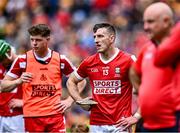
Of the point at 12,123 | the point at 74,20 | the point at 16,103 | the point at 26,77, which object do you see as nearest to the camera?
the point at 26,77

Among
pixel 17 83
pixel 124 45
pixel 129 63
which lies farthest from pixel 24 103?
pixel 124 45

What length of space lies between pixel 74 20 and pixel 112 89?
44.1 feet

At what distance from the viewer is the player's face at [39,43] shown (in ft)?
39.4

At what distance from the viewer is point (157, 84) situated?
922cm

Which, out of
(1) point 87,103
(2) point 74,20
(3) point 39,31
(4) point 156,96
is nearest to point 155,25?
(4) point 156,96

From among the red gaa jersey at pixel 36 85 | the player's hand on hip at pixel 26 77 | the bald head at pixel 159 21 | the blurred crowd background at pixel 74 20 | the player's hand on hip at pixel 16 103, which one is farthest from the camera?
the blurred crowd background at pixel 74 20

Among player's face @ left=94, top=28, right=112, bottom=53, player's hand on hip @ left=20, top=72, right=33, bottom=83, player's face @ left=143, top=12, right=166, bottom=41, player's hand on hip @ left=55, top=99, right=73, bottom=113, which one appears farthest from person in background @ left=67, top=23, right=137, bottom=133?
player's face @ left=143, top=12, right=166, bottom=41

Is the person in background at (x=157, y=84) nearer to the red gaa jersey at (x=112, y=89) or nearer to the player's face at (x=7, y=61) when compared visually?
the red gaa jersey at (x=112, y=89)

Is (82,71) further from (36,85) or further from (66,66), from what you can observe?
(36,85)

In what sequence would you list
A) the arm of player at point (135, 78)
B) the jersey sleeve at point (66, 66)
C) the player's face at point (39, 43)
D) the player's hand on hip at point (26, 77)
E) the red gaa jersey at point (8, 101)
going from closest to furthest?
the arm of player at point (135, 78), the player's hand on hip at point (26, 77), the player's face at point (39, 43), the jersey sleeve at point (66, 66), the red gaa jersey at point (8, 101)

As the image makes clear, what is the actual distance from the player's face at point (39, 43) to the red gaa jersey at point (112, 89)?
0.80m

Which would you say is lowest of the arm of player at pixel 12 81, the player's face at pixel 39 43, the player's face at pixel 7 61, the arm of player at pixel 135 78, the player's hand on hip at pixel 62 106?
the player's hand on hip at pixel 62 106

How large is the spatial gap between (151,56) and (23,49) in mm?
14585

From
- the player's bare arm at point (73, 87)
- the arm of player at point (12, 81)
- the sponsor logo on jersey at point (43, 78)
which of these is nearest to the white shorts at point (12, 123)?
the arm of player at point (12, 81)
